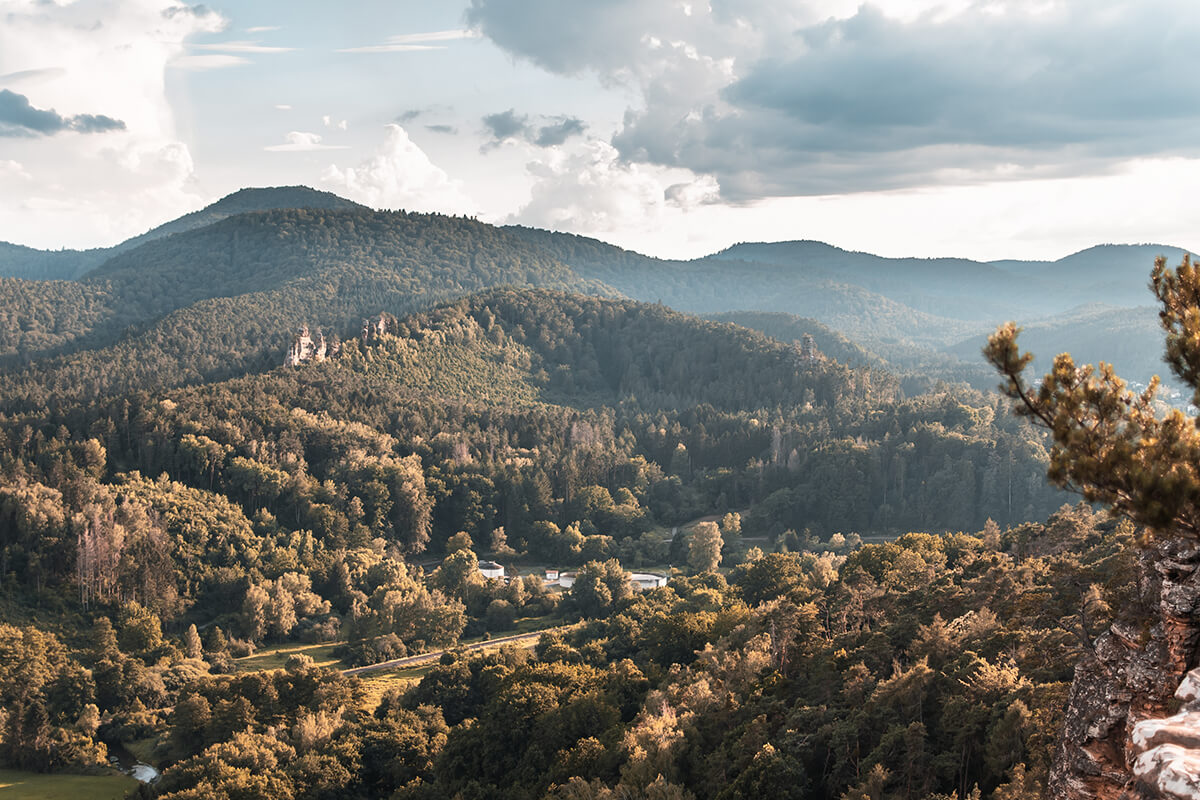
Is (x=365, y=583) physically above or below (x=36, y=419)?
below

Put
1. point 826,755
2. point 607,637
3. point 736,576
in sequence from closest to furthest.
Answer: point 826,755 → point 607,637 → point 736,576

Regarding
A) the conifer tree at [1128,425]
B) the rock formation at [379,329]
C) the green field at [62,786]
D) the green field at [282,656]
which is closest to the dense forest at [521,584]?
the green field at [282,656]

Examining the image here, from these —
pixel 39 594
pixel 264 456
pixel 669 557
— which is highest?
pixel 264 456

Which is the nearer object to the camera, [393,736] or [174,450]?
[393,736]

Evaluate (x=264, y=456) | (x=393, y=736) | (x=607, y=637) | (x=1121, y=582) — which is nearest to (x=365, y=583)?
(x=264, y=456)

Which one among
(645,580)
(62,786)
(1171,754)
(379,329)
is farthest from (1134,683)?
(379,329)

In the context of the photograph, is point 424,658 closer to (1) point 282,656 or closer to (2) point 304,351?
(1) point 282,656

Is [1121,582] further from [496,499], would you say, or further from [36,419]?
[36,419]

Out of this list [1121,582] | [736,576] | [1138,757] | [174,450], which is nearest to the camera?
[1138,757]
